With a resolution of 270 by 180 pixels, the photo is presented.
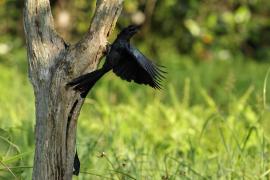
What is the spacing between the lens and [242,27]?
823cm

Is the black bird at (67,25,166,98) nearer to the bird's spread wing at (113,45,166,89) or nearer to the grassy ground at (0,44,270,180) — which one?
the bird's spread wing at (113,45,166,89)

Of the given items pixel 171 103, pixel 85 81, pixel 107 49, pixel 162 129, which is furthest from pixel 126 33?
pixel 171 103

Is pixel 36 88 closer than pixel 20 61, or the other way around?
pixel 36 88

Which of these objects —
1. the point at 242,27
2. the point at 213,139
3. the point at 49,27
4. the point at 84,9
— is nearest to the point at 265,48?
the point at 242,27

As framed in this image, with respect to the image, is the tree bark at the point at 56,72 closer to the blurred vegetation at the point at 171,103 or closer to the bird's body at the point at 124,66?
the bird's body at the point at 124,66

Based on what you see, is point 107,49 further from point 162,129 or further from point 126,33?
point 162,129

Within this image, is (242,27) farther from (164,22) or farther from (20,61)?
(20,61)

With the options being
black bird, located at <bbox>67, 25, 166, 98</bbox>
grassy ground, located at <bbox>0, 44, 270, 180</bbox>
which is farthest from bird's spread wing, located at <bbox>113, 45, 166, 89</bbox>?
grassy ground, located at <bbox>0, 44, 270, 180</bbox>

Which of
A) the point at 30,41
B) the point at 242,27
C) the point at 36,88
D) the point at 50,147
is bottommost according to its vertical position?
the point at 50,147

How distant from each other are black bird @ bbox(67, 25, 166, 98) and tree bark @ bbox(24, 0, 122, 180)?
48 mm

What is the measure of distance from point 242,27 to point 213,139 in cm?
422

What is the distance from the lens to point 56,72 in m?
2.08

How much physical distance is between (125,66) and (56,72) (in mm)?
215

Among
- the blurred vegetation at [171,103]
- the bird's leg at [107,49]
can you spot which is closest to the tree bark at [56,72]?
the bird's leg at [107,49]
